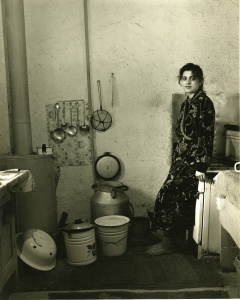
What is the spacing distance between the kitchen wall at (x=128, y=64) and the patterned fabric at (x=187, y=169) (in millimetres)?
710

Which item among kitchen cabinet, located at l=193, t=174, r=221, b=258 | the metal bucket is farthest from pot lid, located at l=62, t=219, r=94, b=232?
kitchen cabinet, located at l=193, t=174, r=221, b=258

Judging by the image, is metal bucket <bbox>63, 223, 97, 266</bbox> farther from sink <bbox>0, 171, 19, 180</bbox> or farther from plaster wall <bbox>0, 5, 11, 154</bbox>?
plaster wall <bbox>0, 5, 11, 154</bbox>

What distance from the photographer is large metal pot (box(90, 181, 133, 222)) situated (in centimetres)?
374

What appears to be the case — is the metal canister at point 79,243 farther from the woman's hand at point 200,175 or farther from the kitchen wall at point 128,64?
the woman's hand at point 200,175

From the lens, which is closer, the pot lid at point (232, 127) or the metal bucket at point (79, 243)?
the metal bucket at point (79, 243)

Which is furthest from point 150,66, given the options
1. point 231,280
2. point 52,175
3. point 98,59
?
point 231,280

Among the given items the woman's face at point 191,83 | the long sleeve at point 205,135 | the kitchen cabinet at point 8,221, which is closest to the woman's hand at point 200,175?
the long sleeve at point 205,135

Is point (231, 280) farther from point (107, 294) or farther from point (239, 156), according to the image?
point (239, 156)

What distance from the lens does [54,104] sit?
4082mm

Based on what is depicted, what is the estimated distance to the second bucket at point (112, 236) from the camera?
340 cm

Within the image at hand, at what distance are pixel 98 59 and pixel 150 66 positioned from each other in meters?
0.63

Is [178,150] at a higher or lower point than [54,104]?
lower

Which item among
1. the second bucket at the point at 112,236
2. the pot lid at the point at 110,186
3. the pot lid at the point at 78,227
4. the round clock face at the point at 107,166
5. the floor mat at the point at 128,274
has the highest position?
the round clock face at the point at 107,166

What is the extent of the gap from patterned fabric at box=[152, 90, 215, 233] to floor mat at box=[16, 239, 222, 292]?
382 millimetres
